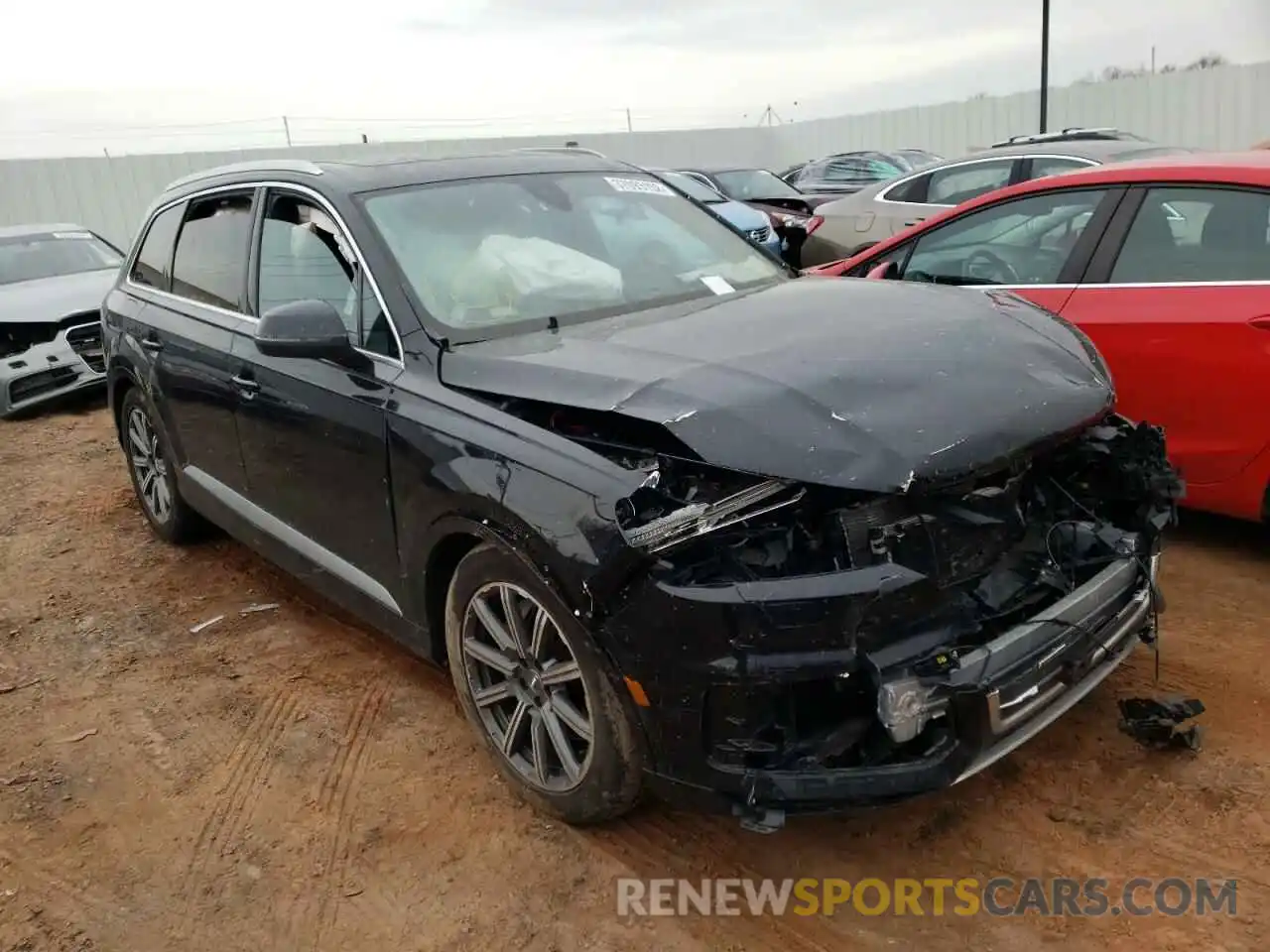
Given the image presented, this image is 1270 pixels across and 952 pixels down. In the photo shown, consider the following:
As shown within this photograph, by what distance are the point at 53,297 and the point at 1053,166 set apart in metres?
8.83

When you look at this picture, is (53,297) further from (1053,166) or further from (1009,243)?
(1053,166)

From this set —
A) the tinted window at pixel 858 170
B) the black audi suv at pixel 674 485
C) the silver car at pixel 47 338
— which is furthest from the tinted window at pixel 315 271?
the tinted window at pixel 858 170

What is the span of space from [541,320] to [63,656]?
2.80 m

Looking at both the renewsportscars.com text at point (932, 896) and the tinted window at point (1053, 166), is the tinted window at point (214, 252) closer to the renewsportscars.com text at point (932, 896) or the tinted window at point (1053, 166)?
the renewsportscars.com text at point (932, 896)

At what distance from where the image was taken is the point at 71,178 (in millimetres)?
18234

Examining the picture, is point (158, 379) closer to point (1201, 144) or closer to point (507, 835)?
point (507, 835)

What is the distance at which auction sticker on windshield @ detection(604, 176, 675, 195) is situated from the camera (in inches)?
164

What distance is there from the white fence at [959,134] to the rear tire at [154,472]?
1052cm

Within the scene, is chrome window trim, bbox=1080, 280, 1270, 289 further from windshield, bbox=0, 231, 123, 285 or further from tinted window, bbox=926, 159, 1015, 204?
windshield, bbox=0, 231, 123, 285

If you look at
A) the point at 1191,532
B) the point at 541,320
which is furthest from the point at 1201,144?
the point at 541,320

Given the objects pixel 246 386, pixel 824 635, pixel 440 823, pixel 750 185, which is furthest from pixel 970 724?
pixel 750 185

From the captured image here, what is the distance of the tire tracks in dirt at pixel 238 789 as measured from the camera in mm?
2980

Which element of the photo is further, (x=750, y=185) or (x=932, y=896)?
(x=750, y=185)

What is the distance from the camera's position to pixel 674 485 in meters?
2.53
